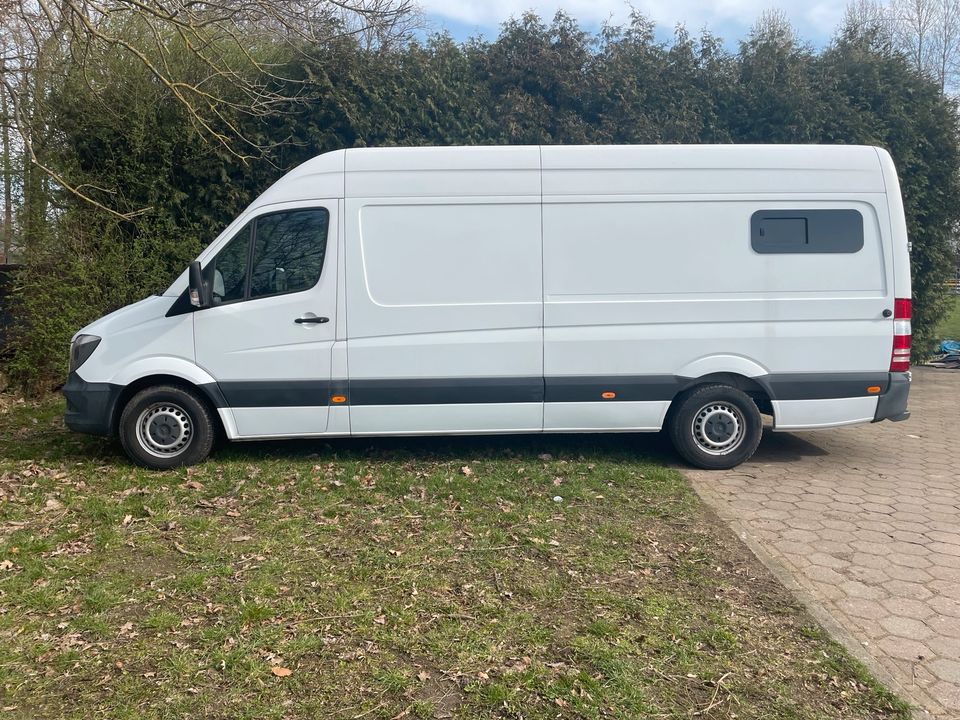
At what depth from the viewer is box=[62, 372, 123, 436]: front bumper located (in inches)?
239

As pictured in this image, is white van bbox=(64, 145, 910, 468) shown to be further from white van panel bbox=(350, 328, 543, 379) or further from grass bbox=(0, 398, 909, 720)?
grass bbox=(0, 398, 909, 720)

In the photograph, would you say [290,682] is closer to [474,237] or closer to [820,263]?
[474,237]

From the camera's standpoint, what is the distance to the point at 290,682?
312 centimetres

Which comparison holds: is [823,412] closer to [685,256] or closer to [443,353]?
[685,256]

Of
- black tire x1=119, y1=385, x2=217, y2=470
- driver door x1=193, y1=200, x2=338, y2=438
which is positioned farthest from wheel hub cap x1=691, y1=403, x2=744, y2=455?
black tire x1=119, y1=385, x2=217, y2=470

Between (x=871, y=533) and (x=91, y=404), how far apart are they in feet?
19.8

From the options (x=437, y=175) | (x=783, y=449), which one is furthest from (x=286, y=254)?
(x=783, y=449)

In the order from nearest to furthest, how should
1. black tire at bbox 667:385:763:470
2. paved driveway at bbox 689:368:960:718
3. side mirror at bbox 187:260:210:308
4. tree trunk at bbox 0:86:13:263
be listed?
paved driveway at bbox 689:368:960:718
side mirror at bbox 187:260:210:308
black tire at bbox 667:385:763:470
tree trunk at bbox 0:86:13:263

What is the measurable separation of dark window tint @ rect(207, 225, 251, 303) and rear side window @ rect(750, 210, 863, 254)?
4249 mm

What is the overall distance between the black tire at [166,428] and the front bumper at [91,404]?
129 millimetres

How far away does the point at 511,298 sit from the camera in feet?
19.9

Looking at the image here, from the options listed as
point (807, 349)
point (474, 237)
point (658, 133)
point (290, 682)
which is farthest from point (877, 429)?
point (290, 682)

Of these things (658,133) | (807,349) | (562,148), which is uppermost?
(658,133)

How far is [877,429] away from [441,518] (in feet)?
18.9
